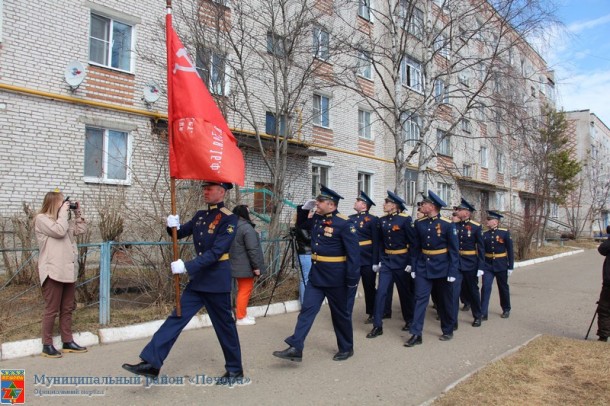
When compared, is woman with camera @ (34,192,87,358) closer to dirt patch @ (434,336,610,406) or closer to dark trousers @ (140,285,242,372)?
dark trousers @ (140,285,242,372)

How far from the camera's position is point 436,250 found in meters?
6.68

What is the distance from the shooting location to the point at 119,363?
5090 mm

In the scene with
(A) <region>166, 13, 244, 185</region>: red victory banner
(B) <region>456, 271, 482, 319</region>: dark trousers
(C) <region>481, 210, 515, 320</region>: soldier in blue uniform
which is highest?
(A) <region>166, 13, 244, 185</region>: red victory banner

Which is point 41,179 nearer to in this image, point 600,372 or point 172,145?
point 172,145

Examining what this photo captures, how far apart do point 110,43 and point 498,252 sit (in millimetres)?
10719

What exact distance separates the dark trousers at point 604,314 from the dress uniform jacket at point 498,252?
2.04 metres

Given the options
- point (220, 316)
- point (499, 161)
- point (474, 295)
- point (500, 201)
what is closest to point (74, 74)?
point (220, 316)

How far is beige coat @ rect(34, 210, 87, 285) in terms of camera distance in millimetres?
5137

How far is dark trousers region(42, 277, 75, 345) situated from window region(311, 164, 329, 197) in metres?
12.9

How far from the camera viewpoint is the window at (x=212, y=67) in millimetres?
10180

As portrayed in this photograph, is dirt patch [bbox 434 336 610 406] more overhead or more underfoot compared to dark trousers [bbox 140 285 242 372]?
more underfoot

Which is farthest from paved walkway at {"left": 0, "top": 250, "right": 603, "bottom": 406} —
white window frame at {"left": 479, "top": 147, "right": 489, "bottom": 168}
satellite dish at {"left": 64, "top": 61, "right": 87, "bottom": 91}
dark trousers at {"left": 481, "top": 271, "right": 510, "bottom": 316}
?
white window frame at {"left": 479, "top": 147, "right": 489, "bottom": 168}

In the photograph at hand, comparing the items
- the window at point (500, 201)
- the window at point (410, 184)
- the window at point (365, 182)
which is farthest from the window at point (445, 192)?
the window at point (500, 201)

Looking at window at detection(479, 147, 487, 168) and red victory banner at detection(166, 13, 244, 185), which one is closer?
red victory banner at detection(166, 13, 244, 185)
